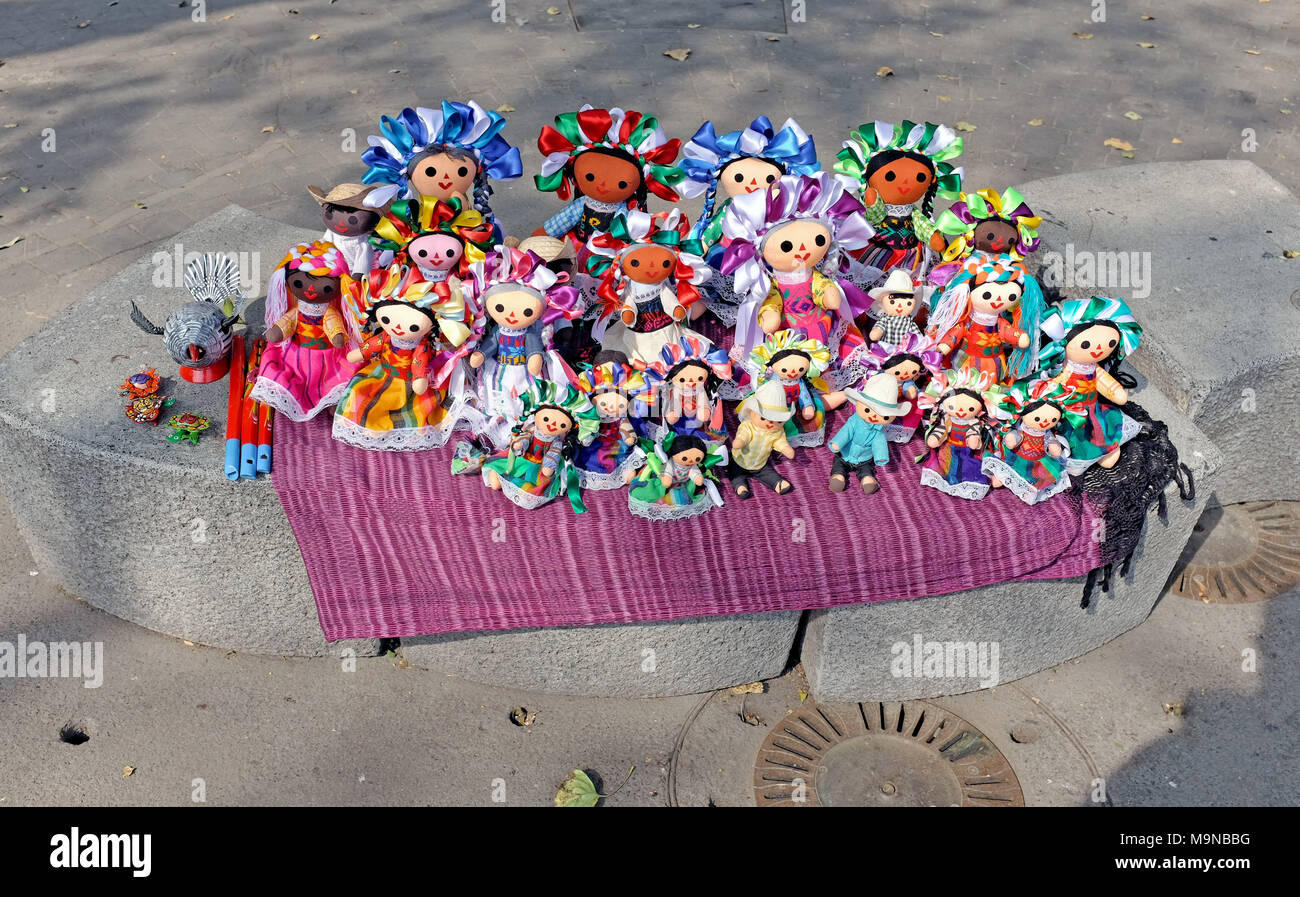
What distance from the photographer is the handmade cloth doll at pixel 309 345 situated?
4.43m

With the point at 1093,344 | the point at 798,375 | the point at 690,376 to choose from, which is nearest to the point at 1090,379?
the point at 1093,344

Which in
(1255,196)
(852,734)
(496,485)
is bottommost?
(852,734)

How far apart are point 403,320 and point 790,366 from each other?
1496mm

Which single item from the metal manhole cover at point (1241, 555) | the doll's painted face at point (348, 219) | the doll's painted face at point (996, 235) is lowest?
the metal manhole cover at point (1241, 555)

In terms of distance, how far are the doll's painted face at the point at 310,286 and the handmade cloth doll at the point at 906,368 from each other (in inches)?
81.3

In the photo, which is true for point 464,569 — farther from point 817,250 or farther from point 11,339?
point 11,339

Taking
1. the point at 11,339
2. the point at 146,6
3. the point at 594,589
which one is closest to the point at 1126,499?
the point at 594,589

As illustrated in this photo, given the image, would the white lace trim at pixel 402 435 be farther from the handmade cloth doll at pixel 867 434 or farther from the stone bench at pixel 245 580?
the handmade cloth doll at pixel 867 434

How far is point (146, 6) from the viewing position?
973 cm

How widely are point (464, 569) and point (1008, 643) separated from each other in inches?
88.8

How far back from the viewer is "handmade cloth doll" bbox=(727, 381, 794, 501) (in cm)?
429

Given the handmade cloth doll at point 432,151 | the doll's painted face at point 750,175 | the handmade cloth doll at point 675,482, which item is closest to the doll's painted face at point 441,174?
the handmade cloth doll at point 432,151

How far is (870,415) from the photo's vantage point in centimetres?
436

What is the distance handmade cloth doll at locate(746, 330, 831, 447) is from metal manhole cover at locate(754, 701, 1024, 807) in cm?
116
